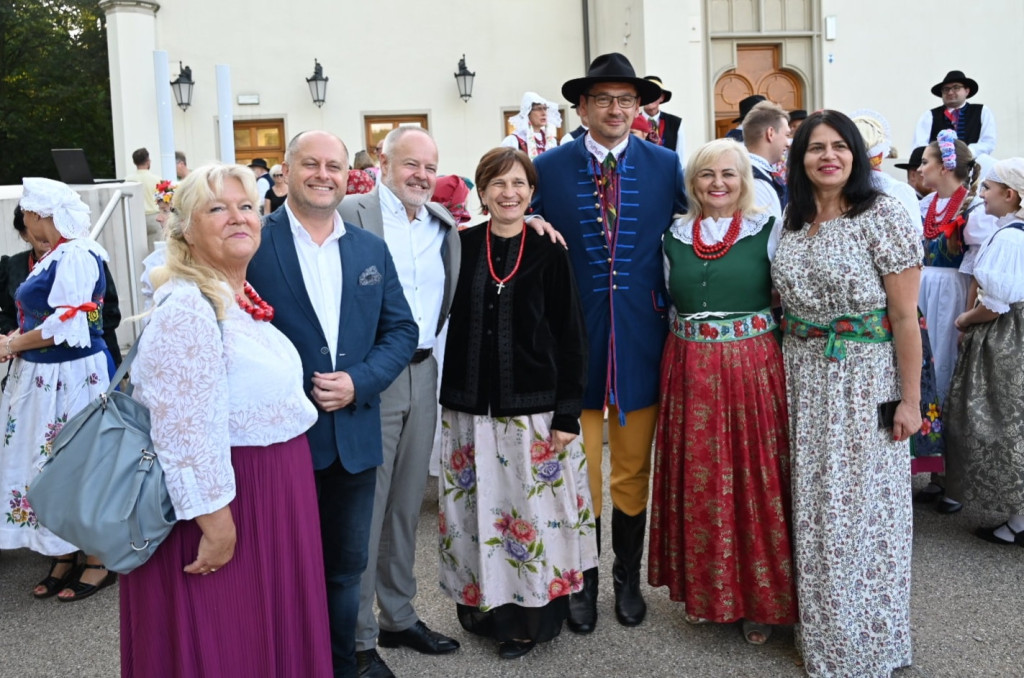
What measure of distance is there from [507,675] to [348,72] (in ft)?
41.3

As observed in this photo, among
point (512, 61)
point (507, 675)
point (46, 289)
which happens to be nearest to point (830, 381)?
point (507, 675)

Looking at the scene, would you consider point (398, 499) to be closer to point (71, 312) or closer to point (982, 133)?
point (71, 312)

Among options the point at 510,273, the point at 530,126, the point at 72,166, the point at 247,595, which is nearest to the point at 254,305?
the point at 247,595

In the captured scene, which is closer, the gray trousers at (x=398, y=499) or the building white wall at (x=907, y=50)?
the gray trousers at (x=398, y=499)

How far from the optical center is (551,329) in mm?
3232

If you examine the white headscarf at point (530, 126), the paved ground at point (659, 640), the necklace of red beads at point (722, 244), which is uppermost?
the white headscarf at point (530, 126)

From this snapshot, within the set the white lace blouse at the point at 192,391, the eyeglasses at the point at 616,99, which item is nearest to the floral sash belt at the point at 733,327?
the eyeglasses at the point at 616,99

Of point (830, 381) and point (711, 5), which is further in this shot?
point (711, 5)

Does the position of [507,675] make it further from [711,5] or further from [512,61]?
[512,61]

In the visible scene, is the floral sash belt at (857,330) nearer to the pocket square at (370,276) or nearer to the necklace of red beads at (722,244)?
the necklace of red beads at (722,244)

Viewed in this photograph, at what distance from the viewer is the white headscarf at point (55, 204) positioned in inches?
158

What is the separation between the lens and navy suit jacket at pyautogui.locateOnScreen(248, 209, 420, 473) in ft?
8.63

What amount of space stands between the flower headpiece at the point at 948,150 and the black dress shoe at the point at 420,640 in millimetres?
3629

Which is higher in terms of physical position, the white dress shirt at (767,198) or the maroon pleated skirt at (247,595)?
the white dress shirt at (767,198)
